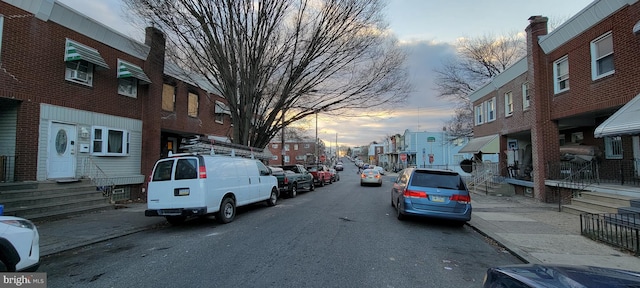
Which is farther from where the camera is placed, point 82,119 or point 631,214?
point 82,119

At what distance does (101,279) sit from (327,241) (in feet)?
13.3

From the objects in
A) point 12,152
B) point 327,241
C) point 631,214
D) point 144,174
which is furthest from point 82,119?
point 631,214

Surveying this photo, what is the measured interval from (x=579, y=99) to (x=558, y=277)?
1279 centimetres

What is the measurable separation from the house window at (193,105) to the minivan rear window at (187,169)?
11.9m

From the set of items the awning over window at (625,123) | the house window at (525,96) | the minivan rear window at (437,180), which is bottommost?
the minivan rear window at (437,180)

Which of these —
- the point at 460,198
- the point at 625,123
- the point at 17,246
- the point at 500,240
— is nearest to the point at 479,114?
the point at 625,123

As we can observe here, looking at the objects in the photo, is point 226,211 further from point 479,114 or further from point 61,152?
point 479,114

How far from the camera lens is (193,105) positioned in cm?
2058

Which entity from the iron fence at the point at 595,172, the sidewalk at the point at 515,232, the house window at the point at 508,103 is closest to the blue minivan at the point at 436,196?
the sidewalk at the point at 515,232

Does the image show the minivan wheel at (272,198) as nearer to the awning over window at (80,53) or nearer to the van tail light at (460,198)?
the van tail light at (460,198)

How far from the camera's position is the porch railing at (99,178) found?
42.5ft

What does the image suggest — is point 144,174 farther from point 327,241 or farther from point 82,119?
point 327,241

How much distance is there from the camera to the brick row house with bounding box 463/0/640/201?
10289 millimetres

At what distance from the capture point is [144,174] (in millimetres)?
15719
